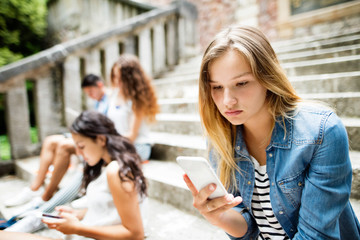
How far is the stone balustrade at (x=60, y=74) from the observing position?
3047mm

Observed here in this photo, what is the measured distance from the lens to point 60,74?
3383 mm

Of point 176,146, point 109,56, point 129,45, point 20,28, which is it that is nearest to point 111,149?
point 176,146

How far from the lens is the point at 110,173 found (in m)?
1.45

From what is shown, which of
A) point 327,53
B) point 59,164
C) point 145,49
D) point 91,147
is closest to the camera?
point 91,147

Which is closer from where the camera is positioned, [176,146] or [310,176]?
[310,176]

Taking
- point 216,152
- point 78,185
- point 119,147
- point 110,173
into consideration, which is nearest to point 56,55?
point 78,185

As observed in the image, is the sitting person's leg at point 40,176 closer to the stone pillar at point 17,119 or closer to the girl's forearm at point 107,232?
the stone pillar at point 17,119

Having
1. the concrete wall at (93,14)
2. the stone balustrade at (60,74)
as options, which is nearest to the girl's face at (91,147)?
the stone balustrade at (60,74)

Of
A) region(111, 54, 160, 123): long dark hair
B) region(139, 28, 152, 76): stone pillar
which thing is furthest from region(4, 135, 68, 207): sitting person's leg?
region(139, 28, 152, 76): stone pillar

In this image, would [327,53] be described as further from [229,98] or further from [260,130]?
[229,98]

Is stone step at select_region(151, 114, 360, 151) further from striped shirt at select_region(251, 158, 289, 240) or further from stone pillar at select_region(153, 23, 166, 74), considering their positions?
stone pillar at select_region(153, 23, 166, 74)

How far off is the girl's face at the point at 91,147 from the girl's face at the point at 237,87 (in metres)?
1.11

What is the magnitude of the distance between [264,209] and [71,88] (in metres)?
3.22

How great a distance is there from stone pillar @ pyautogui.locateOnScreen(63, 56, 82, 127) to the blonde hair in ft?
8.91
